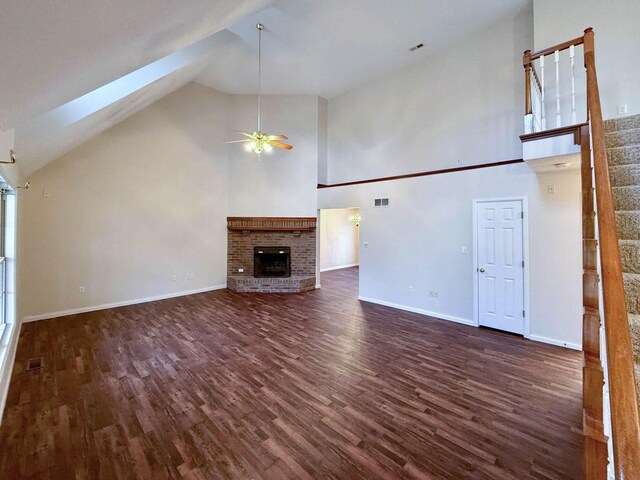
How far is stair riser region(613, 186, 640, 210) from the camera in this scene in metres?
1.99

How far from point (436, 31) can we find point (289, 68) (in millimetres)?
2946

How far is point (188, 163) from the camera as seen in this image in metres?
6.47

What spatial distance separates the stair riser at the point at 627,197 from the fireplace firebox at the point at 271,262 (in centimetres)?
606

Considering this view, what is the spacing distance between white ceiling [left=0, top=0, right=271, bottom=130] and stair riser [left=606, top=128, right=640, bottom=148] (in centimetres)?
364

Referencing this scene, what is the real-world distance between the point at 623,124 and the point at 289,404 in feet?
13.0

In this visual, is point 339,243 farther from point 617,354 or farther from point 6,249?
point 617,354

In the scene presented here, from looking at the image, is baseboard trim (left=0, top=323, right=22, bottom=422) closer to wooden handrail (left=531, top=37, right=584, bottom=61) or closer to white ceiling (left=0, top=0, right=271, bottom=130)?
white ceiling (left=0, top=0, right=271, bottom=130)

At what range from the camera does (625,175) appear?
7.16 ft

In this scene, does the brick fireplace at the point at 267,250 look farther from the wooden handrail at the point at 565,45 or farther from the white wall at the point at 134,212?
the wooden handrail at the point at 565,45

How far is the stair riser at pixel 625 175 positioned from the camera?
2.14 metres

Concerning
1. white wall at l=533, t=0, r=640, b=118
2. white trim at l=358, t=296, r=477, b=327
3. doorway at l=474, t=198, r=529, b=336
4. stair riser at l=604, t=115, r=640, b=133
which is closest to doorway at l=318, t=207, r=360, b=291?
white trim at l=358, t=296, r=477, b=327

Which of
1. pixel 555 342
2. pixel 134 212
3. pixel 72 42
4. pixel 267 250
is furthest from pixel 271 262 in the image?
pixel 72 42

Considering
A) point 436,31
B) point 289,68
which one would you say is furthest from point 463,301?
point 289,68

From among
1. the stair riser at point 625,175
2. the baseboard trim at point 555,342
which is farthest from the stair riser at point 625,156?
the baseboard trim at point 555,342
